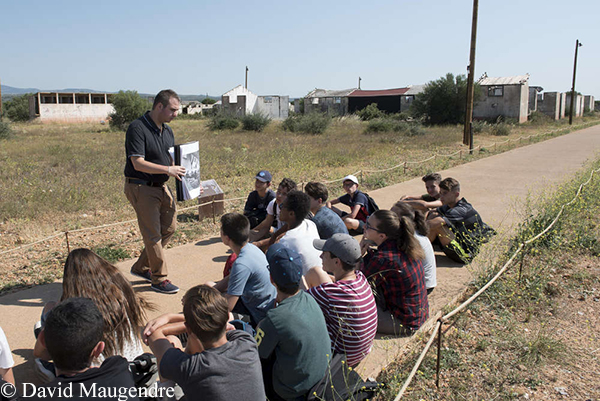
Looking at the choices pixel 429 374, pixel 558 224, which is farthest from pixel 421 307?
pixel 558 224

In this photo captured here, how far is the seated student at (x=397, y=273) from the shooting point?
12.5ft

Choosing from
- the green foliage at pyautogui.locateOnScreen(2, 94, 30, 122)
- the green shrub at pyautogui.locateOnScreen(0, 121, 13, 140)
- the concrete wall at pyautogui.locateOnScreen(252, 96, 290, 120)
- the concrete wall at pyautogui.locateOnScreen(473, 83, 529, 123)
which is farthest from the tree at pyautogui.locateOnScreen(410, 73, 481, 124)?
the green foliage at pyautogui.locateOnScreen(2, 94, 30, 122)

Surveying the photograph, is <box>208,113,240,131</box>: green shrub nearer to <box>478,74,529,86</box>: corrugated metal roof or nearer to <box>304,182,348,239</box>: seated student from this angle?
<box>478,74,529,86</box>: corrugated metal roof

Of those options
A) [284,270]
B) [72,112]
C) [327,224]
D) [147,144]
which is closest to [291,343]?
[284,270]

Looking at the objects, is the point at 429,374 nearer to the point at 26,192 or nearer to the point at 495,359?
the point at 495,359

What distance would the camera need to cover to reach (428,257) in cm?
456

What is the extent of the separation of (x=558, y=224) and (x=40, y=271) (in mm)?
6978

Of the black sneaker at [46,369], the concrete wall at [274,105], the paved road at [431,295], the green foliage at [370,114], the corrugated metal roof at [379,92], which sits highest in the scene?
the corrugated metal roof at [379,92]

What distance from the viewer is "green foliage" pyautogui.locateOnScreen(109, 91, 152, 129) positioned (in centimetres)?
3769

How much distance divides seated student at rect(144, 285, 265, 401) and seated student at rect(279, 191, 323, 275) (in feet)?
5.67

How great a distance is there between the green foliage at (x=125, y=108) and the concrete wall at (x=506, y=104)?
98.9ft

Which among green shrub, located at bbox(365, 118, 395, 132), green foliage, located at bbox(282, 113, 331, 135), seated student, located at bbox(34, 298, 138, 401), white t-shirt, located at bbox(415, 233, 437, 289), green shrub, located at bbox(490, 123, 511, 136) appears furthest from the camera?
green shrub, located at bbox(490, 123, 511, 136)

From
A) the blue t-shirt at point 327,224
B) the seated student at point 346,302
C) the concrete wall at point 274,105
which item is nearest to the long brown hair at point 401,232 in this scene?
the seated student at point 346,302

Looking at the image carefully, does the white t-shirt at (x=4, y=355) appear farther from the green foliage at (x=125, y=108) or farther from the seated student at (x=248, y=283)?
the green foliage at (x=125, y=108)
